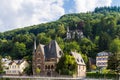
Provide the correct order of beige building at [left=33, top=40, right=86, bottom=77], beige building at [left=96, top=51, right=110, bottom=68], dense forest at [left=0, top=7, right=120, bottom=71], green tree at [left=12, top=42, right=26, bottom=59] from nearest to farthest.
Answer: beige building at [left=33, top=40, right=86, bottom=77], beige building at [left=96, top=51, right=110, bottom=68], dense forest at [left=0, top=7, right=120, bottom=71], green tree at [left=12, top=42, right=26, bottom=59]

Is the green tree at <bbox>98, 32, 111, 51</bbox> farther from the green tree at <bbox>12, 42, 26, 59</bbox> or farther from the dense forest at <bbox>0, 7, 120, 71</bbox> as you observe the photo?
the green tree at <bbox>12, 42, 26, 59</bbox>

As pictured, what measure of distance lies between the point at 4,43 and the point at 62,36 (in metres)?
31.8

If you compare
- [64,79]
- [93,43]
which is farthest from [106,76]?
[93,43]

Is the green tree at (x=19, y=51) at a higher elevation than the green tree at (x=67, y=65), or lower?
higher

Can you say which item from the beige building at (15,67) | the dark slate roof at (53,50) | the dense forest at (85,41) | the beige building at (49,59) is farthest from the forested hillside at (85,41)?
the dark slate roof at (53,50)

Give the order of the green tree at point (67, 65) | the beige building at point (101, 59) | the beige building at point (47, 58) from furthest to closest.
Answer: the beige building at point (101, 59), the beige building at point (47, 58), the green tree at point (67, 65)

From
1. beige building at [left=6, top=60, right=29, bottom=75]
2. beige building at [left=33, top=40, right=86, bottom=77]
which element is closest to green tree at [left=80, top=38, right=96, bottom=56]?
beige building at [left=6, top=60, right=29, bottom=75]

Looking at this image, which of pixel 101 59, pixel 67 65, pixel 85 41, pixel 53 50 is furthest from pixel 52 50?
pixel 85 41

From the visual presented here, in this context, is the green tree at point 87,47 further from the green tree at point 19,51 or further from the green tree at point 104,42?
the green tree at point 19,51

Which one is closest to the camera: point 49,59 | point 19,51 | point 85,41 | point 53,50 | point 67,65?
point 67,65

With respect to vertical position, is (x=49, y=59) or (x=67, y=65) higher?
(x=49, y=59)

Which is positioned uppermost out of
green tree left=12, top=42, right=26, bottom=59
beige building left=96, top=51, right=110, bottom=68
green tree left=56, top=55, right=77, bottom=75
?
green tree left=12, top=42, right=26, bottom=59

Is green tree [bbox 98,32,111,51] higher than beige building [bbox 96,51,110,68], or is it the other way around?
green tree [bbox 98,32,111,51]

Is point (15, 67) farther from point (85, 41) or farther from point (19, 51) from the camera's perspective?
point (85, 41)
